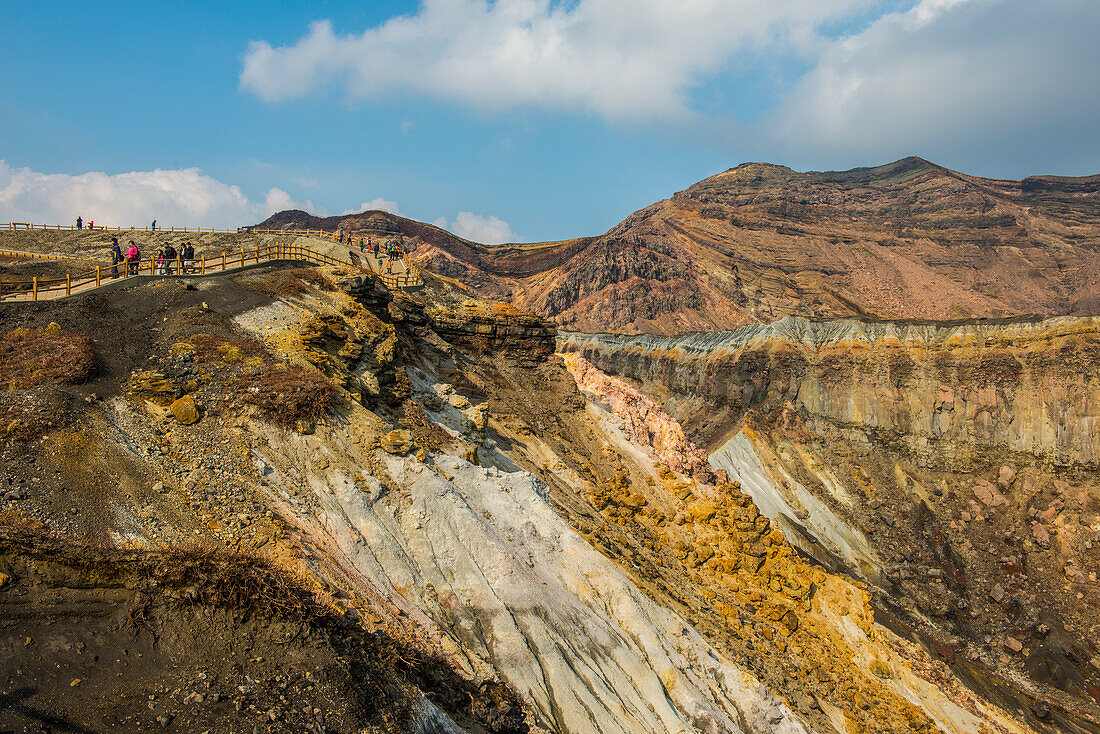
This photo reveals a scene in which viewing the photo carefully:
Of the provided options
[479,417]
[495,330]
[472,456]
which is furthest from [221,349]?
[495,330]

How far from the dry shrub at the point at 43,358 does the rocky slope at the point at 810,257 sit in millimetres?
70441

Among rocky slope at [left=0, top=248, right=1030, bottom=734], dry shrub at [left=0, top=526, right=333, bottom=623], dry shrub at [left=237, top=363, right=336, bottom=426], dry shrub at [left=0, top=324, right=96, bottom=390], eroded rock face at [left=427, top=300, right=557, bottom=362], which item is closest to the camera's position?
rocky slope at [left=0, top=248, right=1030, bottom=734]

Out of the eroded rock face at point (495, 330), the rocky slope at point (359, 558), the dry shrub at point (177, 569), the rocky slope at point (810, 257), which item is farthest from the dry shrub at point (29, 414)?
the rocky slope at point (810, 257)

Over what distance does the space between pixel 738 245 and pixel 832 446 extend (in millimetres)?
60634

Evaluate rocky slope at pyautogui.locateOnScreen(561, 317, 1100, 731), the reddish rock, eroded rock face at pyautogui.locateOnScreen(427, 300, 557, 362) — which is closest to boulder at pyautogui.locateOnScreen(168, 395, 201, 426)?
eroded rock face at pyautogui.locateOnScreen(427, 300, 557, 362)

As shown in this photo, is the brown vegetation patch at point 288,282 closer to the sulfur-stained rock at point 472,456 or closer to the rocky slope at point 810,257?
the sulfur-stained rock at point 472,456

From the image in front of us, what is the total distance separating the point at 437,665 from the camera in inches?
448

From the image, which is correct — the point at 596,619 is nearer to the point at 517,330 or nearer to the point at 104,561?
the point at 104,561

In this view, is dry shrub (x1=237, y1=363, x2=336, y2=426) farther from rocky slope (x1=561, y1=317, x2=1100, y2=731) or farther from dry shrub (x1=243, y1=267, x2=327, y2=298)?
rocky slope (x1=561, y1=317, x2=1100, y2=731)

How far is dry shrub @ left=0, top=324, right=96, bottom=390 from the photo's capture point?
13.5 metres

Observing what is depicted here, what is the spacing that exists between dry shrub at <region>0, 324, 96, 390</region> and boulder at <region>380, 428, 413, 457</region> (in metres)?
7.15

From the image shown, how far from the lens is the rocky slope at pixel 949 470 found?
2631 cm

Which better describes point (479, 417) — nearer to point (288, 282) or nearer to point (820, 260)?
point (288, 282)

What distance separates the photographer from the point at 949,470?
35562 millimetres
